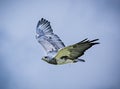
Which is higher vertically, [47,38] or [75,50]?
[47,38]

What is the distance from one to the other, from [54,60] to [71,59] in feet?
0.45

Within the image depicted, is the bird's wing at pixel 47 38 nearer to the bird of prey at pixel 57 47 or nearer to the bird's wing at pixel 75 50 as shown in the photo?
the bird of prey at pixel 57 47

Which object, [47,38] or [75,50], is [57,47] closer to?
[47,38]

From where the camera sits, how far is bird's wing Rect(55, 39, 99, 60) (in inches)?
72.8

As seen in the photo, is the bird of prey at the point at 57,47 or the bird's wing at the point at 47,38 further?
the bird's wing at the point at 47,38

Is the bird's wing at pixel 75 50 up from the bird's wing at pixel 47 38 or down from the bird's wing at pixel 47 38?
down

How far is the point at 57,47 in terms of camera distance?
2295 millimetres

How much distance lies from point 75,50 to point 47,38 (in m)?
0.47

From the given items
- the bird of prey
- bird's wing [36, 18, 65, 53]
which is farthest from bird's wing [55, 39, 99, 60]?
bird's wing [36, 18, 65, 53]

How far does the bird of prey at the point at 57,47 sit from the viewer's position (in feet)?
6.23

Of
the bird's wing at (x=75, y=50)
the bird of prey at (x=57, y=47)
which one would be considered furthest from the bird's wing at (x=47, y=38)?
→ the bird's wing at (x=75, y=50)

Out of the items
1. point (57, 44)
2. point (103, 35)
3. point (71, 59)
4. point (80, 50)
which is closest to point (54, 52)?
point (57, 44)

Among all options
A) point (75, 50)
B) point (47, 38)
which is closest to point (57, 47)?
point (47, 38)

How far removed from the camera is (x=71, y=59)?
209 centimetres
